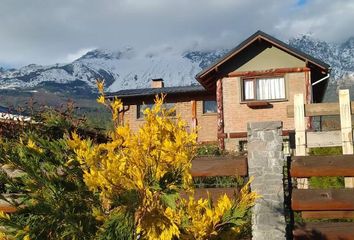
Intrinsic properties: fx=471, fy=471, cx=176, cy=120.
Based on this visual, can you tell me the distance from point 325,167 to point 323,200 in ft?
1.13

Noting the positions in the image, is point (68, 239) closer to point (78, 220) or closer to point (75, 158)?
point (78, 220)

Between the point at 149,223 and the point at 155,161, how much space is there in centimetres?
42

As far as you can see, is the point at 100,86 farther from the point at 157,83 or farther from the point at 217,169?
the point at 157,83

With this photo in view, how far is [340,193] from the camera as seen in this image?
4.92m

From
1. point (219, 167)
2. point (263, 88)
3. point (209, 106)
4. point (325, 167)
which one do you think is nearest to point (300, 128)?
point (325, 167)

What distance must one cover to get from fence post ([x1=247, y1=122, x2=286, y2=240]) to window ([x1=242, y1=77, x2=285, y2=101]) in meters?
17.5

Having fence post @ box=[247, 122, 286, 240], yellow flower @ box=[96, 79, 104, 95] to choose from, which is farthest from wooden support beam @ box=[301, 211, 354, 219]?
yellow flower @ box=[96, 79, 104, 95]

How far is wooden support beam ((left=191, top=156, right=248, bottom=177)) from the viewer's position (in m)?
4.90

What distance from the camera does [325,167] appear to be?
4.93 meters

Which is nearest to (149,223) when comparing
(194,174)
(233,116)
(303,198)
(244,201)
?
(244,201)

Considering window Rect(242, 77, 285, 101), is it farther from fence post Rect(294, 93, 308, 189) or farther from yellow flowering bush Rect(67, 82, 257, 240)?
yellow flowering bush Rect(67, 82, 257, 240)

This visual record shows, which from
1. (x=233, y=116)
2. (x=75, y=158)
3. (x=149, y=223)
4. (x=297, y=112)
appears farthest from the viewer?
(x=233, y=116)

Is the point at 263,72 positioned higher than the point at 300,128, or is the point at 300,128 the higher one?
the point at 263,72

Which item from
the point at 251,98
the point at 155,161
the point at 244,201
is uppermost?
the point at 251,98
